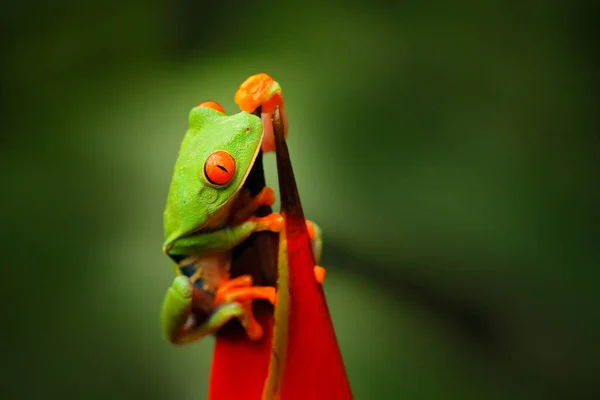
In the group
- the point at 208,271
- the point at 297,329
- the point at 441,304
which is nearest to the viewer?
the point at 297,329

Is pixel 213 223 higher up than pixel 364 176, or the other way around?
pixel 364 176

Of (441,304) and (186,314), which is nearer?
(186,314)

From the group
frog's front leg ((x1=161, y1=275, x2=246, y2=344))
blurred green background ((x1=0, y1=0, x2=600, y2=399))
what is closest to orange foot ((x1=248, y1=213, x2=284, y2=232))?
frog's front leg ((x1=161, y1=275, x2=246, y2=344))

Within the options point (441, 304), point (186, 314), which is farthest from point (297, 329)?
point (441, 304)

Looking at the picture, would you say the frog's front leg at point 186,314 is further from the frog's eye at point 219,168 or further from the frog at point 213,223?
the frog's eye at point 219,168

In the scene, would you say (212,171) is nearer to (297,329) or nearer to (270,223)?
(270,223)

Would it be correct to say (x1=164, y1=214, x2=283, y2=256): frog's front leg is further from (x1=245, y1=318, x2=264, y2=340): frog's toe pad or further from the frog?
(x1=245, y1=318, x2=264, y2=340): frog's toe pad

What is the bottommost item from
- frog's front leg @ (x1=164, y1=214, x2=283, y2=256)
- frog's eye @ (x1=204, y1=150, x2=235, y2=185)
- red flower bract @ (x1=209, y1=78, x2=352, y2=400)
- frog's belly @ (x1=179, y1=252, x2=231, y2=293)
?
red flower bract @ (x1=209, y1=78, x2=352, y2=400)

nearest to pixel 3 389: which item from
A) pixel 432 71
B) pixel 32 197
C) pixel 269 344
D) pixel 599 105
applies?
pixel 32 197
